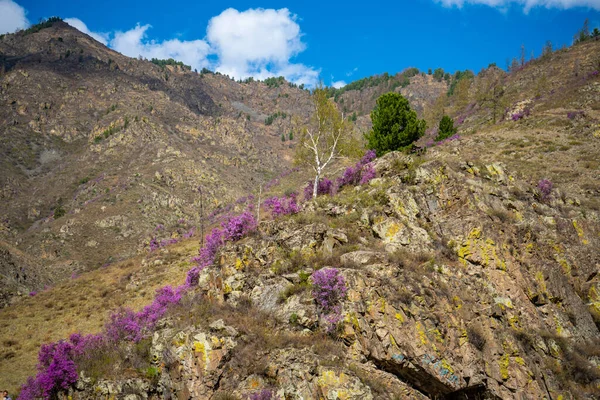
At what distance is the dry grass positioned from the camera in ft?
66.2

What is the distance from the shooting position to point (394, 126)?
94.3 feet

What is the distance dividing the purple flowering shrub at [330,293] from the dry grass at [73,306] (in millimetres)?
16890

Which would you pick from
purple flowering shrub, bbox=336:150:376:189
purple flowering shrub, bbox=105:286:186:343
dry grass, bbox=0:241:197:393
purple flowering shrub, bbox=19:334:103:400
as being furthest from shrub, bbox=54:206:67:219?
purple flowering shrub, bbox=19:334:103:400

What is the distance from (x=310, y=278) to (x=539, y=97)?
229 ft

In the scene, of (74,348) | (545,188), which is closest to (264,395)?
(74,348)

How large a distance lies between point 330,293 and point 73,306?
25.4 meters

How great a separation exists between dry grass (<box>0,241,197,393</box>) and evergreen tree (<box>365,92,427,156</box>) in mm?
20988

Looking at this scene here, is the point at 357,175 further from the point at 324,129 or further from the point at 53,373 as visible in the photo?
the point at 53,373

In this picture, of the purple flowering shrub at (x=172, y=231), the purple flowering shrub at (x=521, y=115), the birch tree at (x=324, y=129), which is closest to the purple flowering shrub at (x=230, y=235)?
the birch tree at (x=324, y=129)

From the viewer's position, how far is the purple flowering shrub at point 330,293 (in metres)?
11.1

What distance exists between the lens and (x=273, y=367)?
31.7ft

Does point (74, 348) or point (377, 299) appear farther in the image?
point (74, 348)

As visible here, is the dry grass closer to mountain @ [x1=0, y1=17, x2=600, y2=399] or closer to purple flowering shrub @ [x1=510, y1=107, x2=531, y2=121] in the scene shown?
mountain @ [x1=0, y1=17, x2=600, y2=399]

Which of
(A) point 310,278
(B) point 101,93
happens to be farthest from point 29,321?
(B) point 101,93
